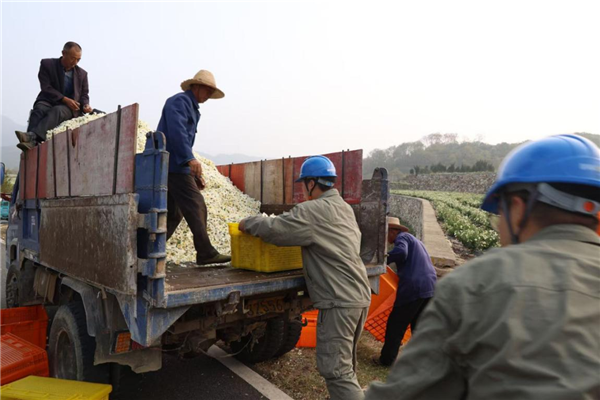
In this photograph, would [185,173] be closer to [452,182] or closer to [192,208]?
[192,208]

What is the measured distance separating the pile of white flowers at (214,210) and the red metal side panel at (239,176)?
246 mm

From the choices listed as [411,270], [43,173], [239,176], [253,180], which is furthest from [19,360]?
[411,270]

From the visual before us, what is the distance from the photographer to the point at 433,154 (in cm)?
8394

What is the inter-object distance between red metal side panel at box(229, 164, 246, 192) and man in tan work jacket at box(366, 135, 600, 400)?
572 centimetres

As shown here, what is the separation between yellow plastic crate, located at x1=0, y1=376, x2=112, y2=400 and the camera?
3008 millimetres

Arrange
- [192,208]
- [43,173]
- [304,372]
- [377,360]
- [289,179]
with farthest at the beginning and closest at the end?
[289,179]
[377,360]
[304,372]
[43,173]
[192,208]

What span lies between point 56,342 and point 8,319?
1.60 meters

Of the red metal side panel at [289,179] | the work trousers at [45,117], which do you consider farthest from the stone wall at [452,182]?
the work trousers at [45,117]

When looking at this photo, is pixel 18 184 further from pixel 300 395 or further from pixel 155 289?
pixel 300 395

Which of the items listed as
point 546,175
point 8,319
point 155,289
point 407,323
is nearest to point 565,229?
point 546,175

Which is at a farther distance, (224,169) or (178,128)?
(224,169)

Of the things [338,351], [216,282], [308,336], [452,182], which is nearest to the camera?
[216,282]

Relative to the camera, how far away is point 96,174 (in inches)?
134

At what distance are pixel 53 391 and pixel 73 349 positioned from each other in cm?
65
